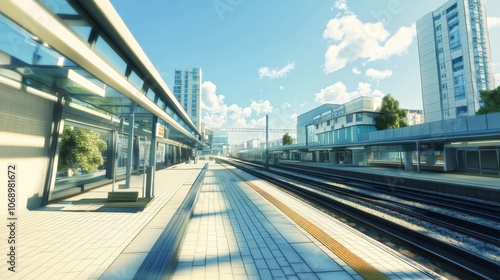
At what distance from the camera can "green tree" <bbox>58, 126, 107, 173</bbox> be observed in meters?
10.2

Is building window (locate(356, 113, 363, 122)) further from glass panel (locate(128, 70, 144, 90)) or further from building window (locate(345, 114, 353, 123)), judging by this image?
glass panel (locate(128, 70, 144, 90))

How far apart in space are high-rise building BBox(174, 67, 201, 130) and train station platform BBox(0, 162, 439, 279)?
11690 centimetres

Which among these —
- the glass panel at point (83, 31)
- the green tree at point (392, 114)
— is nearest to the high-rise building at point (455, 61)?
the green tree at point (392, 114)

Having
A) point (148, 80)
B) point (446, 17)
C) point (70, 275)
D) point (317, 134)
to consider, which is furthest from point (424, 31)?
point (70, 275)

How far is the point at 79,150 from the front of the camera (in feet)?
34.5

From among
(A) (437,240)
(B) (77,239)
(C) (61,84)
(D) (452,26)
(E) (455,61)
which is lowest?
(A) (437,240)

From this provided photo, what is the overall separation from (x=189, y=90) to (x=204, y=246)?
131432mm

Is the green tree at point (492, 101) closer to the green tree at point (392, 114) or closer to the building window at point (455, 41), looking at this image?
the green tree at point (392, 114)

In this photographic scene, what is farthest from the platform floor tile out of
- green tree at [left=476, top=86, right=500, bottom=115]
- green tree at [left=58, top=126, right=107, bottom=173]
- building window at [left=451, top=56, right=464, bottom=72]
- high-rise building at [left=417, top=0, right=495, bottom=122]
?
building window at [left=451, top=56, right=464, bottom=72]

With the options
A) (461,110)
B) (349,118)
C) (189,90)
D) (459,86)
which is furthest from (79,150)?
(189,90)

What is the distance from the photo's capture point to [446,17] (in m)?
45.7

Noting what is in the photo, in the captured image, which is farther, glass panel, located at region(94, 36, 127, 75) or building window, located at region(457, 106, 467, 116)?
building window, located at region(457, 106, 467, 116)

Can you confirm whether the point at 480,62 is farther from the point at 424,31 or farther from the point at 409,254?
the point at 409,254

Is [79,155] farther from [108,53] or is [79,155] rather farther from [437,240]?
[437,240]
